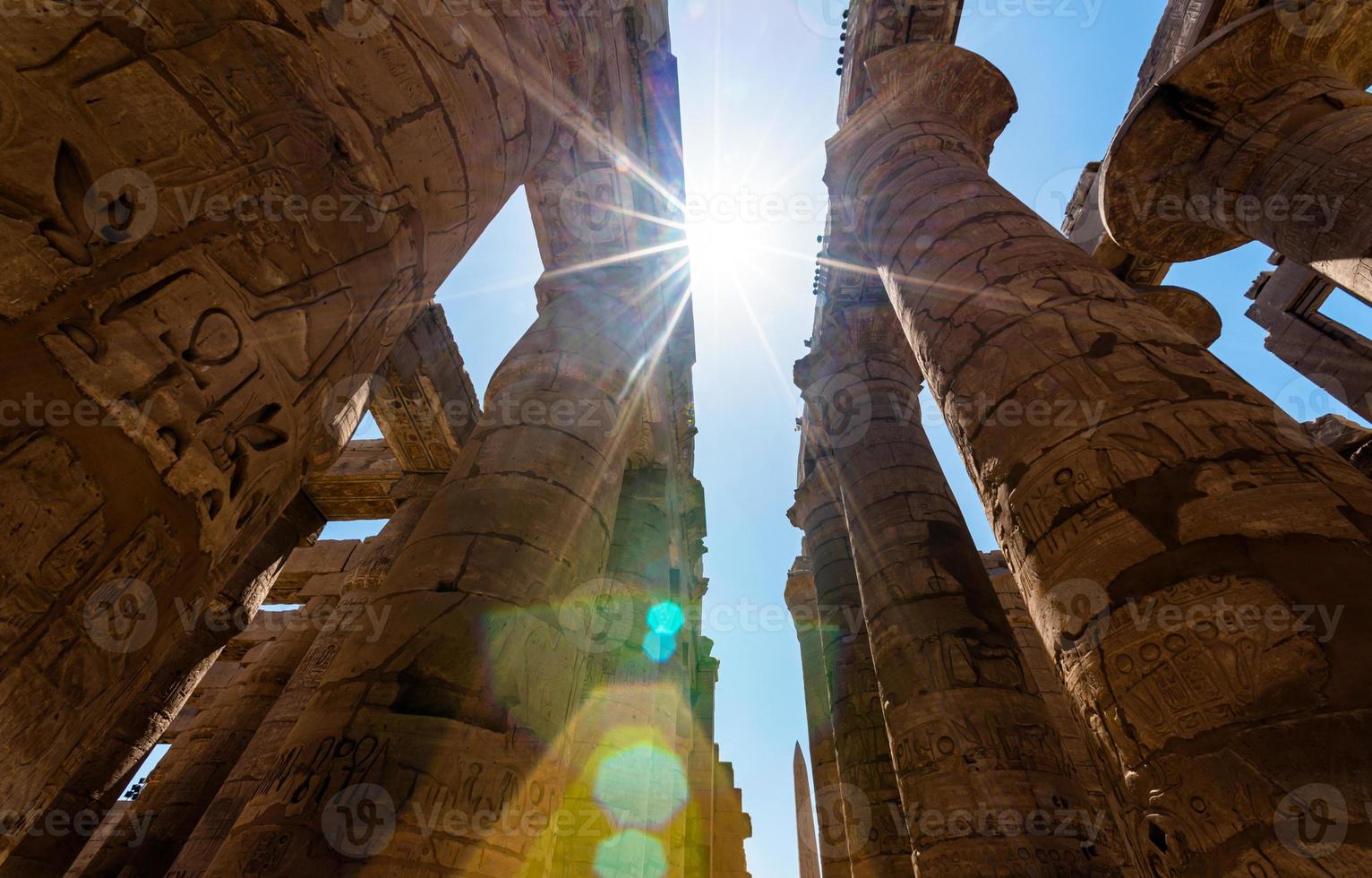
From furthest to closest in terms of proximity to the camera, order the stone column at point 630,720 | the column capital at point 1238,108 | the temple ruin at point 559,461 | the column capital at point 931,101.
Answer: the stone column at point 630,720
the column capital at point 931,101
the column capital at point 1238,108
the temple ruin at point 559,461

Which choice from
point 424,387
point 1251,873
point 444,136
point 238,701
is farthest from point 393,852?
point 238,701

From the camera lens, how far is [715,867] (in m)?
11.9

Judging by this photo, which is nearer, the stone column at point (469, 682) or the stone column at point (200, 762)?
the stone column at point (469, 682)

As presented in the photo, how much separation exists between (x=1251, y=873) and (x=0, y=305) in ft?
11.5

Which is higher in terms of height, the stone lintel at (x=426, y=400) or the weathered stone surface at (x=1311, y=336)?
the weathered stone surface at (x=1311, y=336)

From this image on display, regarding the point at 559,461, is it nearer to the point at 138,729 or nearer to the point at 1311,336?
the point at 138,729

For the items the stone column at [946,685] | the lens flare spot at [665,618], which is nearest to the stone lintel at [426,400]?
the lens flare spot at [665,618]

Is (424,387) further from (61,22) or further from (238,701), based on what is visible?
(61,22)

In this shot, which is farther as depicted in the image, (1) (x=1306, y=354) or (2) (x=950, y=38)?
(1) (x=1306, y=354)

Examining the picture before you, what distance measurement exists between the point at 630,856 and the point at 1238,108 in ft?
29.0

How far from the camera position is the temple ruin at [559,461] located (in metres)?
1.55

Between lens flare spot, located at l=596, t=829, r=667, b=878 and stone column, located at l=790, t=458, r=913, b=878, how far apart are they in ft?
7.90

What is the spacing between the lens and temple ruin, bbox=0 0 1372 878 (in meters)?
1.55

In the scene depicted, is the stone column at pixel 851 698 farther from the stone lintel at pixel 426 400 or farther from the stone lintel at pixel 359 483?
the stone lintel at pixel 359 483
